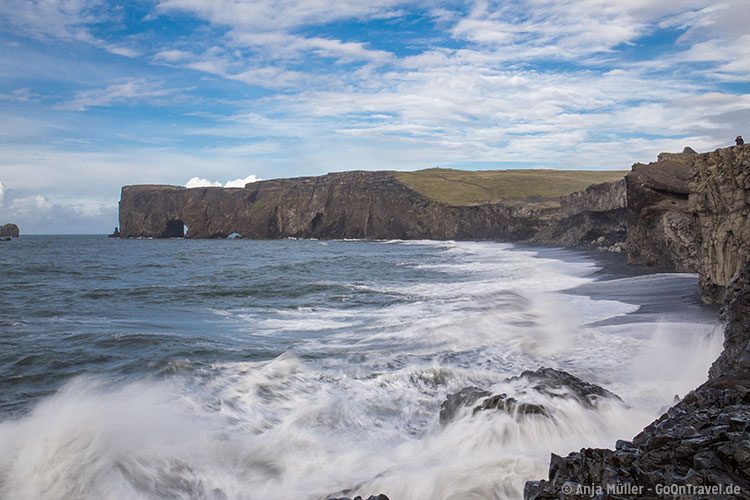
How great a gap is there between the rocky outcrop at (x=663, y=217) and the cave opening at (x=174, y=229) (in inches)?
5161

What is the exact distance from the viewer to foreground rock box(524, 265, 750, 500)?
4.00 metres

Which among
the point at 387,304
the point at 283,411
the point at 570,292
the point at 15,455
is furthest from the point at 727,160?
the point at 15,455

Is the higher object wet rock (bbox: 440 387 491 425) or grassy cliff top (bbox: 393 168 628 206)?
grassy cliff top (bbox: 393 168 628 206)

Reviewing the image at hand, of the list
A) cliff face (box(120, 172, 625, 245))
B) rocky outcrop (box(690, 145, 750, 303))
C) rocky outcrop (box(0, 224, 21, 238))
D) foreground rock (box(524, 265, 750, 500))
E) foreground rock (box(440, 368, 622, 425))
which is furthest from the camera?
rocky outcrop (box(0, 224, 21, 238))

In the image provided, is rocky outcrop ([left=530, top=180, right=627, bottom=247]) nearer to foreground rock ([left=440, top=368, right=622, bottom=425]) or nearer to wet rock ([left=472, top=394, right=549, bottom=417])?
foreground rock ([left=440, top=368, right=622, bottom=425])

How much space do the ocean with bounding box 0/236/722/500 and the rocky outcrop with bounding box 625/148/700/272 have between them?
9.78ft

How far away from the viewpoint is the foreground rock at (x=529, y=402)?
8.88 m

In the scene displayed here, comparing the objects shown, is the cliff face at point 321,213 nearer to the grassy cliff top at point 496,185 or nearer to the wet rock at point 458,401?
the grassy cliff top at point 496,185

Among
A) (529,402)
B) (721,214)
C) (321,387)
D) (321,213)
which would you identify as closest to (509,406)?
(529,402)

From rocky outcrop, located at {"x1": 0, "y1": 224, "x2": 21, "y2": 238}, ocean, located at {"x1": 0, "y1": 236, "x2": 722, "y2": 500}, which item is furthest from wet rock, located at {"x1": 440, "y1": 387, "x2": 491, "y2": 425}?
rocky outcrop, located at {"x1": 0, "y1": 224, "x2": 21, "y2": 238}

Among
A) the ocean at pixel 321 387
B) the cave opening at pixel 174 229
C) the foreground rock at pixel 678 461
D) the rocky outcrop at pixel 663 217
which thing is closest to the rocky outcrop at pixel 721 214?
the ocean at pixel 321 387

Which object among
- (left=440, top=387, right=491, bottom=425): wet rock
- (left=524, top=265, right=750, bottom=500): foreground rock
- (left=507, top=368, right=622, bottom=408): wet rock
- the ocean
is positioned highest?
(left=524, top=265, right=750, bottom=500): foreground rock

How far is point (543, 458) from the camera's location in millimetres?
7590

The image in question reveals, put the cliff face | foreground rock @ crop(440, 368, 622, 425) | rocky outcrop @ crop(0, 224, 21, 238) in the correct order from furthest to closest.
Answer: rocky outcrop @ crop(0, 224, 21, 238) → the cliff face → foreground rock @ crop(440, 368, 622, 425)
